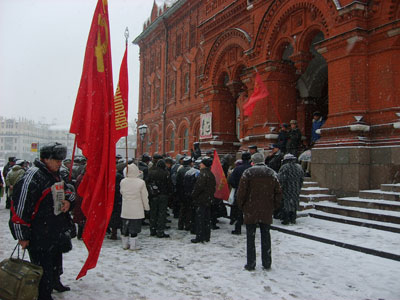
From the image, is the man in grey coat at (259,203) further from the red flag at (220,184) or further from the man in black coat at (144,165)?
the man in black coat at (144,165)

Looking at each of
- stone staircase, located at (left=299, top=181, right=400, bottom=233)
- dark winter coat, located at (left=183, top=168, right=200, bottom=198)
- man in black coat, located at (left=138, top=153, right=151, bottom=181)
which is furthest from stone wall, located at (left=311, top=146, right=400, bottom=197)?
man in black coat, located at (left=138, top=153, right=151, bottom=181)

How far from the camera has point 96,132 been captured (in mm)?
4133

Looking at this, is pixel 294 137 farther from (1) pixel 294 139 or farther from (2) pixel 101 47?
(2) pixel 101 47

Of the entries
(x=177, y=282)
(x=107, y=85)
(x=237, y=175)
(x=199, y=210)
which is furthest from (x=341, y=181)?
(x=107, y=85)

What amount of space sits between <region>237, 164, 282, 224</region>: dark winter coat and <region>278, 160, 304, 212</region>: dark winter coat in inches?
110

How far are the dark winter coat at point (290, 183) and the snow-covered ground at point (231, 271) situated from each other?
1069 millimetres

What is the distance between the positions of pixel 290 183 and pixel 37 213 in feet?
19.7

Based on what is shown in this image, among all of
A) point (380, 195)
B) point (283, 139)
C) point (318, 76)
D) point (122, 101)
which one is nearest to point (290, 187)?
point (380, 195)

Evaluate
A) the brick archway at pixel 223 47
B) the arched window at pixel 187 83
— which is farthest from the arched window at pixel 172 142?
the brick archway at pixel 223 47

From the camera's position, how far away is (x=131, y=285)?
14.4 ft

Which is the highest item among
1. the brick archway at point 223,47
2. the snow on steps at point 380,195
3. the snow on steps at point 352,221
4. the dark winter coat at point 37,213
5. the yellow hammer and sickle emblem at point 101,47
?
the brick archway at point 223,47

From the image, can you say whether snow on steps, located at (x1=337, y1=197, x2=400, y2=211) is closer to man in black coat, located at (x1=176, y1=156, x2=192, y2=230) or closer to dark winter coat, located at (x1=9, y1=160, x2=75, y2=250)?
man in black coat, located at (x1=176, y1=156, x2=192, y2=230)

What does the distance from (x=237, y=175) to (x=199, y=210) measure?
140cm

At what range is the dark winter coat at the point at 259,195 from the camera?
5.20m
